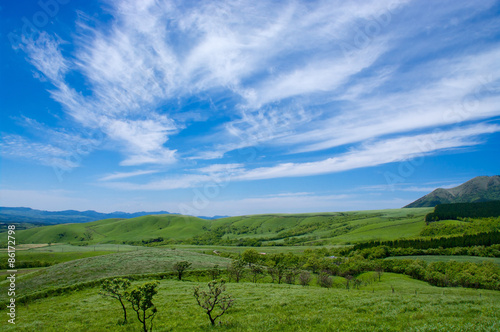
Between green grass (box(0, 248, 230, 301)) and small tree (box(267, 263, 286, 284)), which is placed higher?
green grass (box(0, 248, 230, 301))

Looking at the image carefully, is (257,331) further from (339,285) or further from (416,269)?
(416,269)

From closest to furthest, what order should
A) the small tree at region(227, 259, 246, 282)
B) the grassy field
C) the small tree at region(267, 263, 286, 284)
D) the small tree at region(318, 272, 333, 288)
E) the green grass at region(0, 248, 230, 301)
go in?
1. the grassy field
2. the green grass at region(0, 248, 230, 301)
3. the small tree at region(227, 259, 246, 282)
4. the small tree at region(267, 263, 286, 284)
5. the small tree at region(318, 272, 333, 288)

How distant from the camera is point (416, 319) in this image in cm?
2014

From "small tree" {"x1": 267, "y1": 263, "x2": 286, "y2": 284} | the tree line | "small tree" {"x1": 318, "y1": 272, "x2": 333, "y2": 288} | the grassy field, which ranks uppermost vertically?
the grassy field

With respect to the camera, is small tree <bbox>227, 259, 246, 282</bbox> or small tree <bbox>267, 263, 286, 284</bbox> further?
small tree <bbox>267, 263, 286, 284</bbox>

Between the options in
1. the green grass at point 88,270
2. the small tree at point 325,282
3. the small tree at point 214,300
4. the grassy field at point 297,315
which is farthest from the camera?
the small tree at point 325,282

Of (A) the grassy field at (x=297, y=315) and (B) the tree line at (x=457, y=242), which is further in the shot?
(B) the tree line at (x=457, y=242)

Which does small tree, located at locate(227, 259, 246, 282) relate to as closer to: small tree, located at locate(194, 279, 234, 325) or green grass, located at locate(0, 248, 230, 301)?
green grass, located at locate(0, 248, 230, 301)

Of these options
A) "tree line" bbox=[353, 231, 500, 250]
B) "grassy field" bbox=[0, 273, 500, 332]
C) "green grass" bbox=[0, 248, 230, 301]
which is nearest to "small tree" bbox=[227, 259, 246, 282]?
"green grass" bbox=[0, 248, 230, 301]

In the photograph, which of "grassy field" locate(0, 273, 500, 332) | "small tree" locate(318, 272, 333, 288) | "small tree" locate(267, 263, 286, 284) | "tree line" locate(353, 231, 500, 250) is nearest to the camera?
"grassy field" locate(0, 273, 500, 332)

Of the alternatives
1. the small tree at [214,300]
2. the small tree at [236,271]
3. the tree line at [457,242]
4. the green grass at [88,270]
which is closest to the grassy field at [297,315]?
the small tree at [214,300]

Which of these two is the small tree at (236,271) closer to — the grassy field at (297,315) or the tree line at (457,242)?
the grassy field at (297,315)

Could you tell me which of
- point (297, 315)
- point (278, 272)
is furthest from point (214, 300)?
point (278, 272)

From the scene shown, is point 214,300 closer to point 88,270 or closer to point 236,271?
point 236,271
